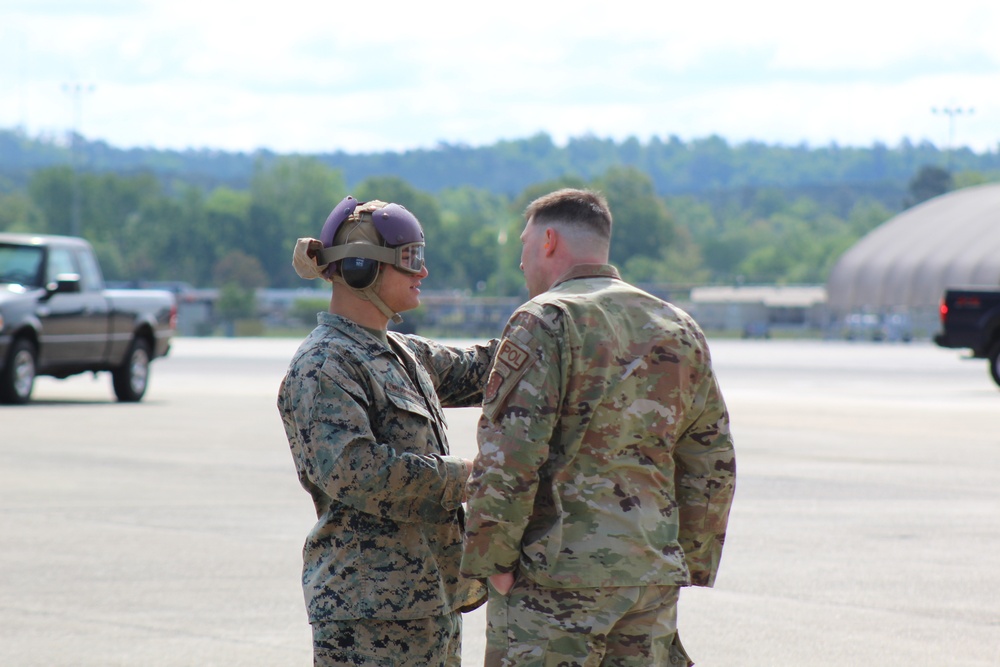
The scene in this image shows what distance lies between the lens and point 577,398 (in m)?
4.02

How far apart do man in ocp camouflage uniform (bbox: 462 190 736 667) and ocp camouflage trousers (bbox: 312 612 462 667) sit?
7.6 inches

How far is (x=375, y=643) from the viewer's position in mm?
4098

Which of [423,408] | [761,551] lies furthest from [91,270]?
[423,408]

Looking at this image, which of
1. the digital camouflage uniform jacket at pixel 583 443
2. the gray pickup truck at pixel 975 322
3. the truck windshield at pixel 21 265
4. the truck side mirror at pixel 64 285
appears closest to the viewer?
the digital camouflage uniform jacket at pixel 583 443

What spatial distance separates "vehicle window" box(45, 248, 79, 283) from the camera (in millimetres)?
21391

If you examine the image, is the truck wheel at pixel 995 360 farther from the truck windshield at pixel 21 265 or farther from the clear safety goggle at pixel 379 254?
the clear safety goggle at pixel 379 254

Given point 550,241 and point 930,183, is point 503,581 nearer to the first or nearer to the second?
point 550,241

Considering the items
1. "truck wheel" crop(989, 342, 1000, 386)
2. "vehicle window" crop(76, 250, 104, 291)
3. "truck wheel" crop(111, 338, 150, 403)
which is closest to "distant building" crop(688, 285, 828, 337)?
"truck wheel" crop(989, 342, 1000, 386)

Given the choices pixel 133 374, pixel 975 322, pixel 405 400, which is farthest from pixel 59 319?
pixel 405 400

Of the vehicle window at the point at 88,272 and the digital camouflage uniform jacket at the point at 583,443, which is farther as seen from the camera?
the vehicle window at the point at 88,272

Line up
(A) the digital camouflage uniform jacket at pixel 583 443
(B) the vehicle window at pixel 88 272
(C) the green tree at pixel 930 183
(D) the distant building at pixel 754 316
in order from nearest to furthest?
(A) the digital camouflage uniform jacket at pixel 583 443
(B) the vehicle window at pixel 88 272
(D) the distant building at pixel 754 316
(C) the green tree at pixel 930 183

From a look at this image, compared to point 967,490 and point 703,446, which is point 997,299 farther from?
point 703,446

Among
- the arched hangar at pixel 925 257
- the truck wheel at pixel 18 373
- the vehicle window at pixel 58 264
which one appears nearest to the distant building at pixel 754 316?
the arched hangar at pixel 925 257

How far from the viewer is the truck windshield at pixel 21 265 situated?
69.7ft
